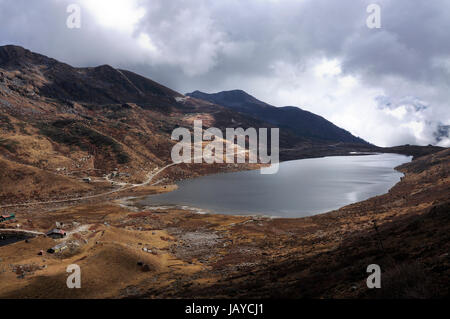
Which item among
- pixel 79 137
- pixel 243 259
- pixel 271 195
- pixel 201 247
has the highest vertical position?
pixel 79 137

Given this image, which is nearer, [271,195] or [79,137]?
[271,195]

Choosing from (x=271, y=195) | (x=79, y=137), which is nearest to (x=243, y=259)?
(x=271, y=195)

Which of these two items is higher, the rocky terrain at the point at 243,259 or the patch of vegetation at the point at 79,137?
the patch of vegetation at the point at 79,137

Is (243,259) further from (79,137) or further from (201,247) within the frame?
(79,137)

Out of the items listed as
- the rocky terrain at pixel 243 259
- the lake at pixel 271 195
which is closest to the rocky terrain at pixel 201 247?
the rocky terrain at pixel 243 259

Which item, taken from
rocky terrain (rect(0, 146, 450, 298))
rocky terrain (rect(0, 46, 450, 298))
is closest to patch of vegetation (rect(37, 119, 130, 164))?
rocky terrain (rect(0, 46, 450, 298))

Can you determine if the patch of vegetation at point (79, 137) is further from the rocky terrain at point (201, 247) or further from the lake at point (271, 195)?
the lake at point (271, 195)

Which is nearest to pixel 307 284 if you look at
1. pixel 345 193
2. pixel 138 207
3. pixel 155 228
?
pixel 155 228

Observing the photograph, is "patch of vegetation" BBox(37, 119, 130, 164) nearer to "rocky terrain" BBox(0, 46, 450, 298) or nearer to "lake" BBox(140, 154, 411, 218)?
"rocky terrain" BBox(0, 46, 450, 298)
